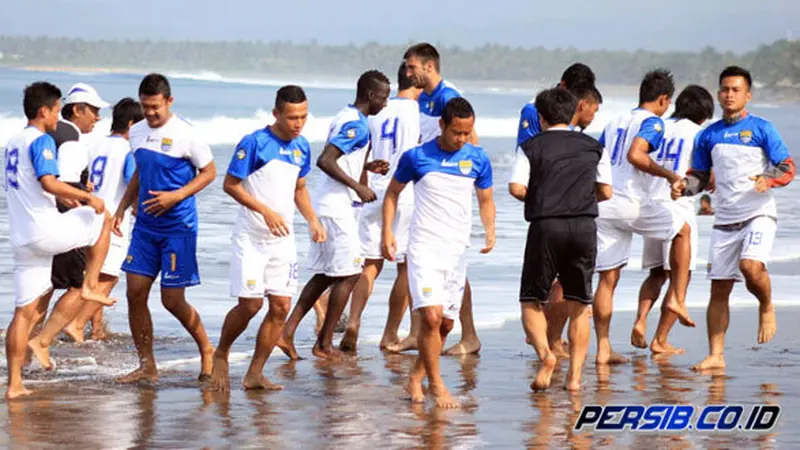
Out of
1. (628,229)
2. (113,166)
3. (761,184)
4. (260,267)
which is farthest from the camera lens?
(628,229)

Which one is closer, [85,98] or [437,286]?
[437,286]

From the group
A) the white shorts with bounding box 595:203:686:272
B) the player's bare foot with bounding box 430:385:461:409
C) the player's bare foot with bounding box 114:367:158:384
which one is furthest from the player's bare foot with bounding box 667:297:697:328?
the player's bare foot with bounding box 114:367:158:384

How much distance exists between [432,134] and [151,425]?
149 inches

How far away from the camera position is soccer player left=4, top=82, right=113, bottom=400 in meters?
9.77

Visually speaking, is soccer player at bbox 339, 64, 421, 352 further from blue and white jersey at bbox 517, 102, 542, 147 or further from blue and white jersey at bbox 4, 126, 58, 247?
blue and white jersey at bbox 4, 126, 58, 247

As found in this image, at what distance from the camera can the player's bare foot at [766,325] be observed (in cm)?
1115

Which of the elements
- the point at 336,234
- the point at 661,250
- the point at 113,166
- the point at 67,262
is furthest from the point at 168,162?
the point at 661,250

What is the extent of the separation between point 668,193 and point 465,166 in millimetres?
2229

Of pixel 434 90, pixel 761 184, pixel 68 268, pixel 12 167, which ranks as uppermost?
pixel 434 90

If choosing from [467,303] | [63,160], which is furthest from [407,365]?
[63,160]

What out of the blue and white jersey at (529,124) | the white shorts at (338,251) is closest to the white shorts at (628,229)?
the blue and white jersey at (529,124)

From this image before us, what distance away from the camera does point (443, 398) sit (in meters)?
9.66

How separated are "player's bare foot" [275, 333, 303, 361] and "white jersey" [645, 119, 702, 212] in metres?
2.60

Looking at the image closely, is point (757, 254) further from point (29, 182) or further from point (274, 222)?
point (29, 182)
